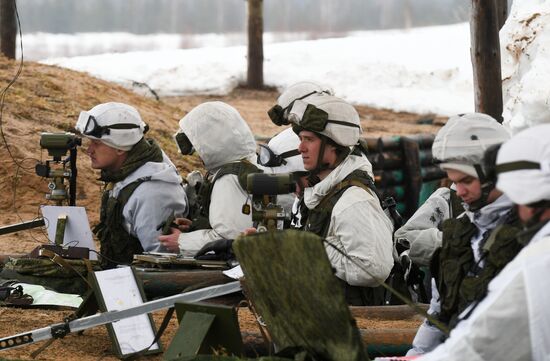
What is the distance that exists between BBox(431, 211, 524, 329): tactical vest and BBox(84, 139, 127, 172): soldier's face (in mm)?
3426

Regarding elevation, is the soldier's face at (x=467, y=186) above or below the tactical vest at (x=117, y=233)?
above

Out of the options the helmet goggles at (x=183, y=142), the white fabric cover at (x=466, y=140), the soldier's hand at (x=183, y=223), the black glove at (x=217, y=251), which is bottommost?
the black glove at (x=217, y=251)

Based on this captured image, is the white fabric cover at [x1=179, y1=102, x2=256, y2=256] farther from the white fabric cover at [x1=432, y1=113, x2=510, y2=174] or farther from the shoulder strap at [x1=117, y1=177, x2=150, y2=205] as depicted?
the white fabric cover at [x1=432, y1=113, x2=510, y2=174]

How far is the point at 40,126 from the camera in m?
14.4

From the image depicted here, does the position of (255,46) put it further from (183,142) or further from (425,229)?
(425,229)

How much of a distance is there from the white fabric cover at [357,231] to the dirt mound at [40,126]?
453 cm

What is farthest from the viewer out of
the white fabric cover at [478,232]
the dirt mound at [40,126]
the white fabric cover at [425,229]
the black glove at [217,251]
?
the dirt mound at [40,126]

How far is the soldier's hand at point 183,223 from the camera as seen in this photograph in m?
8.34

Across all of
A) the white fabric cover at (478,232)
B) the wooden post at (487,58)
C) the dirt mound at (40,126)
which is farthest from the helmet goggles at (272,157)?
the wooden post at (487,58)

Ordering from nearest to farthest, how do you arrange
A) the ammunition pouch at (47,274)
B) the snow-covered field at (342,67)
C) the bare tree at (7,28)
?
the ammunition pouch at (47,274) < the bare tree at (7,28) < the snow-covered field at (342,67)

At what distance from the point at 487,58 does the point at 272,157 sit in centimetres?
Answer: 378

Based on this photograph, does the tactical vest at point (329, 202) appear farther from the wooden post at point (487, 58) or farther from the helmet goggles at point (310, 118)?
the wooden post at point (487, 58)

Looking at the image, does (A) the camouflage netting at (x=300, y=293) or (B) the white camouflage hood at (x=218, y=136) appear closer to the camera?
(A) the camouflage netting at (x=300, y=293)

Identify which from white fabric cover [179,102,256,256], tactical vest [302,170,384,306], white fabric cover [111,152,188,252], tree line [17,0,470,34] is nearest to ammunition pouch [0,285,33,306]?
white fabric cover [111,152,188,252]
